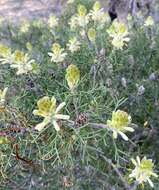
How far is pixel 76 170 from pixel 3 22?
3.24 meters

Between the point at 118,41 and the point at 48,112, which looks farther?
the point at 118,41

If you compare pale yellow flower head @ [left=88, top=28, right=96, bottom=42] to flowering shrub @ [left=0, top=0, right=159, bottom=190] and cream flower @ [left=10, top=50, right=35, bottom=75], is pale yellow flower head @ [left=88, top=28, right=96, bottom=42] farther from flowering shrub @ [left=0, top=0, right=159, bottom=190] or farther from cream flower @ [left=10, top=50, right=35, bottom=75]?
cream flower @ [left=10, top=50, right=35, bottom=75]

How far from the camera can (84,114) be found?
1.92m

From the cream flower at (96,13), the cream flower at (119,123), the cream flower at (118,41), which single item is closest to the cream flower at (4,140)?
the cream flower at (119,123)

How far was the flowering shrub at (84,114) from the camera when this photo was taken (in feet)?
6.30

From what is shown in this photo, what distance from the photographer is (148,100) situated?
2.54 metres

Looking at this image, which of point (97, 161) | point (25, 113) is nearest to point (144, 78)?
point (97, 161)

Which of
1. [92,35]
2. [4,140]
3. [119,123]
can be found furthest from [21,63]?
[119,123]

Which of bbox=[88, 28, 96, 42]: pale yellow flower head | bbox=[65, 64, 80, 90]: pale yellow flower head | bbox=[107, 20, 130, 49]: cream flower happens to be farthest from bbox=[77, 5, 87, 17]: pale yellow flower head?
bbox=[65, 64, 80, 90]: pale yellow flower head

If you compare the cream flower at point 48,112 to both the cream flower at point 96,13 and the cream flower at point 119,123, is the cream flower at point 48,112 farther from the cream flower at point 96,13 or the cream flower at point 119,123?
the cream flower at point 96,13

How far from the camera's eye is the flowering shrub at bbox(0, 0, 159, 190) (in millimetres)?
1920

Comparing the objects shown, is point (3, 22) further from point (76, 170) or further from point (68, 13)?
point (76, 170)

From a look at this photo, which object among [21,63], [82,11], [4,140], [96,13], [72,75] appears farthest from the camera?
[96,13]

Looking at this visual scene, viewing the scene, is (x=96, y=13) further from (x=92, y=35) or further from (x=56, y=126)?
(x=56, y=126)
